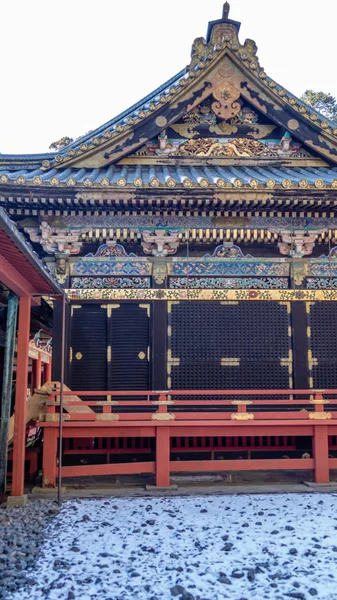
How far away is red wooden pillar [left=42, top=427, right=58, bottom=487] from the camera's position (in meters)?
8.37

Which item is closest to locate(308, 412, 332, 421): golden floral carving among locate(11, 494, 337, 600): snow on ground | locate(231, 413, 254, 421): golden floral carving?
locate(231, 413, 254, 421): golden floral carving

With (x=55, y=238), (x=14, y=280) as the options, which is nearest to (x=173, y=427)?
(x=14, y=280)

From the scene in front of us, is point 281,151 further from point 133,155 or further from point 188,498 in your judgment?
point 188,498

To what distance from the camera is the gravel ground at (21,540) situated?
15.5 feet

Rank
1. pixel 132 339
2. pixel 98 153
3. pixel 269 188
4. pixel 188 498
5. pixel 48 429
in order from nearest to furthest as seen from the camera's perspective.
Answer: pixel 188 498 < pixel 48 429 < pixel 269 188 < pixel 132 339 < pixel 98 153

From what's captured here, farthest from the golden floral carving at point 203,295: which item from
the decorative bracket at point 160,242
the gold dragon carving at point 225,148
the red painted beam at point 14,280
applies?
the gold dragon carving at point 225,148

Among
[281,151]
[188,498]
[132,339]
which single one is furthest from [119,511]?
[281,151]

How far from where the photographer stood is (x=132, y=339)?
34.2 ft

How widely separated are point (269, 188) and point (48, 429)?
19.5 ft

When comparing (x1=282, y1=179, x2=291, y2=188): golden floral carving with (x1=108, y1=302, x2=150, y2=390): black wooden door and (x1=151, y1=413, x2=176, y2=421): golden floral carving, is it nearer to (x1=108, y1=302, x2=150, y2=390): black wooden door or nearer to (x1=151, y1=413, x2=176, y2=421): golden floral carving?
(x1=108, y1=302, x2=150, y2=390): black wooden door

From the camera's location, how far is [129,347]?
34.1 ft

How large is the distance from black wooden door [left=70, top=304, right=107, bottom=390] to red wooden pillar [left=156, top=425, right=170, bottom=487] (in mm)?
1962

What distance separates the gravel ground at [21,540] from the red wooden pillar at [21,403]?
1.41 feet

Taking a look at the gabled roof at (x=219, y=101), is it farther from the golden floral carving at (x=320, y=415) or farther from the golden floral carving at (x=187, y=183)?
the golden floral carving at (x=320, y=415)
